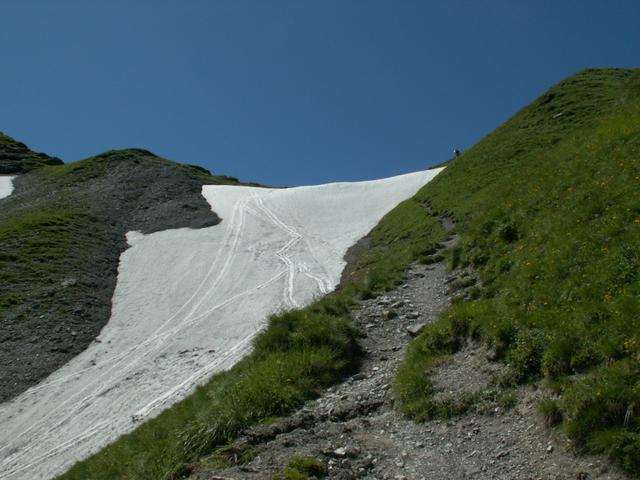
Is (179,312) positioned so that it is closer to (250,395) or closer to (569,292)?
(250,395)

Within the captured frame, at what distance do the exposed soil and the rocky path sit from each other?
58.4 feet

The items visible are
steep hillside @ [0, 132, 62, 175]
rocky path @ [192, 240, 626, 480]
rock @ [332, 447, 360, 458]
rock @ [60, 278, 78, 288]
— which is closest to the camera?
rocky path @ [192, 240, 626, 480]

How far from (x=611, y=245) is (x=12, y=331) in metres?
27.4

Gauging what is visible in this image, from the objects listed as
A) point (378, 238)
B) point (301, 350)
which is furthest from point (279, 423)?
point (378, 238)

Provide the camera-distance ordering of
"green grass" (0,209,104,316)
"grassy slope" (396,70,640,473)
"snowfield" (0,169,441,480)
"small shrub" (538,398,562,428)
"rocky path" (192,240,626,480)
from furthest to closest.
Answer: "green grass" (0,209,104,316), "snowfield" (0,169,441,480), "small shrub" (538,398,562,428), "rocky path" (192,240,626,480), "grassy slope" (396,70,640,473)

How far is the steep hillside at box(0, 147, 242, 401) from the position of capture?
28.8 meters

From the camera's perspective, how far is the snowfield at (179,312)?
21.8 meters

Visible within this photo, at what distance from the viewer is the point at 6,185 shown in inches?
2872

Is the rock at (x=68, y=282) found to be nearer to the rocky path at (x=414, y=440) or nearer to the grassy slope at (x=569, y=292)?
the grassy slope at (x=569, y=292)

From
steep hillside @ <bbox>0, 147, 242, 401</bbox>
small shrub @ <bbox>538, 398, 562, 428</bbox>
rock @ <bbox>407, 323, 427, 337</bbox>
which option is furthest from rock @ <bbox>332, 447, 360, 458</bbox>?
steep hillside @ <bbox>0, 147, 242, 401</bbox>

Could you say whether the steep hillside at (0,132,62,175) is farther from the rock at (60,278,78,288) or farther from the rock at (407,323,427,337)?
the rock at (407,323,427,337)

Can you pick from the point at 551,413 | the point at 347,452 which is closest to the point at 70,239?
the point at 347,452

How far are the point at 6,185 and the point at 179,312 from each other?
52.1m

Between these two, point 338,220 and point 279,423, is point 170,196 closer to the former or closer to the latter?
point 338,220
